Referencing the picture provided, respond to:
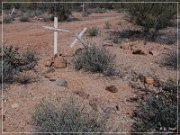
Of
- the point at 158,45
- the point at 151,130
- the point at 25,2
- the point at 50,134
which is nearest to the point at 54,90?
the point at 50,134

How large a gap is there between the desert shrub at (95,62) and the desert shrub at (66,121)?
3.06 meters

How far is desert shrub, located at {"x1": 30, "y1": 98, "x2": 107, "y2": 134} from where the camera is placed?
5066 mm

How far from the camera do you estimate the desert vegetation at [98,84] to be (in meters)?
5.50

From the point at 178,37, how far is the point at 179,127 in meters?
8.43

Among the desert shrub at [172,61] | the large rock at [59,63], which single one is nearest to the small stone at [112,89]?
the large rock at [59,63]

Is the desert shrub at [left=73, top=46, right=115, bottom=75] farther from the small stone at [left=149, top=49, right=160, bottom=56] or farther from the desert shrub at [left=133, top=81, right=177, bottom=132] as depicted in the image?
the desert shrub at [left=133, top=81, right=177, bottom=132]

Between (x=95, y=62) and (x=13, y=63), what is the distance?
1.88 m

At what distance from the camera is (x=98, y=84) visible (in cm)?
775

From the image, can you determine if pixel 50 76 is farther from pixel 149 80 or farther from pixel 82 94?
pixel 149 80

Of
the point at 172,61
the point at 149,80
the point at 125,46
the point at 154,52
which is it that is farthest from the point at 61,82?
the point at 125,46

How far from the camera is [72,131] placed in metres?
5.00

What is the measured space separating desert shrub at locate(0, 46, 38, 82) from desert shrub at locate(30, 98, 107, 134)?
2.17m

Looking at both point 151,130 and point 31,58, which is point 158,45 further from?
point 151,130

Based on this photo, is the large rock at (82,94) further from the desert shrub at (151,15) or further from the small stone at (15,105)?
the desert shrub at (151,15)
